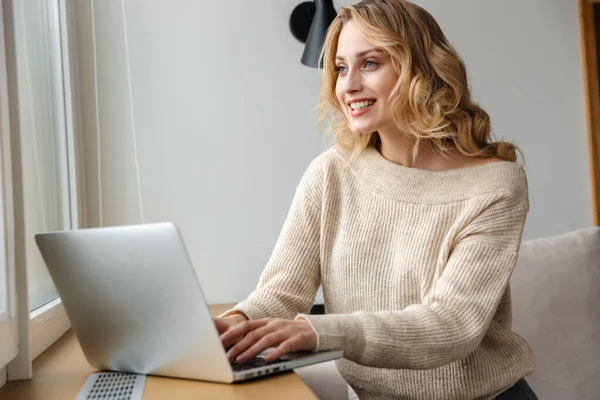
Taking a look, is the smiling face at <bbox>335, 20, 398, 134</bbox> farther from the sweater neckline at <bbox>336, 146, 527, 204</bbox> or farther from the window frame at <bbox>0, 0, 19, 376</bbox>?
the window frame at <bbox>0, 0, 19, 376</bbox>

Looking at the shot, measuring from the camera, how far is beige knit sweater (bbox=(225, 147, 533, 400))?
126 centimetres

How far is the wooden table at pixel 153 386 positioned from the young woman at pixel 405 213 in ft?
0.69

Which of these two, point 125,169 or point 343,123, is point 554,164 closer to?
point 343,123

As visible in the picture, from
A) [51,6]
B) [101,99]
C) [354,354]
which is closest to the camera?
[354,354]

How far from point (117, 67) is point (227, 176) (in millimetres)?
452

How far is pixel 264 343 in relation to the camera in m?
0.99

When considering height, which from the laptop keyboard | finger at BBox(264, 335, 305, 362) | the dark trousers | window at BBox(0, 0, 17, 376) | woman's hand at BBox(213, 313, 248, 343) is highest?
window at BBox(0, 0, 17, 376)

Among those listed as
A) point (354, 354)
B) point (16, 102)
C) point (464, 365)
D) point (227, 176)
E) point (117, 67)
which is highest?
point (117, 67)

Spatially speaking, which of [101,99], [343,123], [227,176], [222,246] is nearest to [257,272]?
[222,246]

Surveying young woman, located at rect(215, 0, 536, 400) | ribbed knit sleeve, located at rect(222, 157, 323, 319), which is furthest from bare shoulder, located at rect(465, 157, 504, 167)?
ribbed knit sleeve, located at rect(222, 157, 323, 319)

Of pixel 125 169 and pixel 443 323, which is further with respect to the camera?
pixel 125 169

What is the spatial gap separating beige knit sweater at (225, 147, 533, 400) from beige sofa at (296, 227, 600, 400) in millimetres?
442

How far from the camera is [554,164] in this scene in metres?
2.50

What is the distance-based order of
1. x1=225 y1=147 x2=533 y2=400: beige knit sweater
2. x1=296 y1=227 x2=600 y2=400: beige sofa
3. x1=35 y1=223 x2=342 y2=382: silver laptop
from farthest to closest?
1. x1=296 y1=227 x2=600 y2=400: beige sofa
2. x1=225 y1=147 x2=533 y2=400: beige knit sweater
3. x1=35 y1=223 x2=342 y2=382: silver laptop
